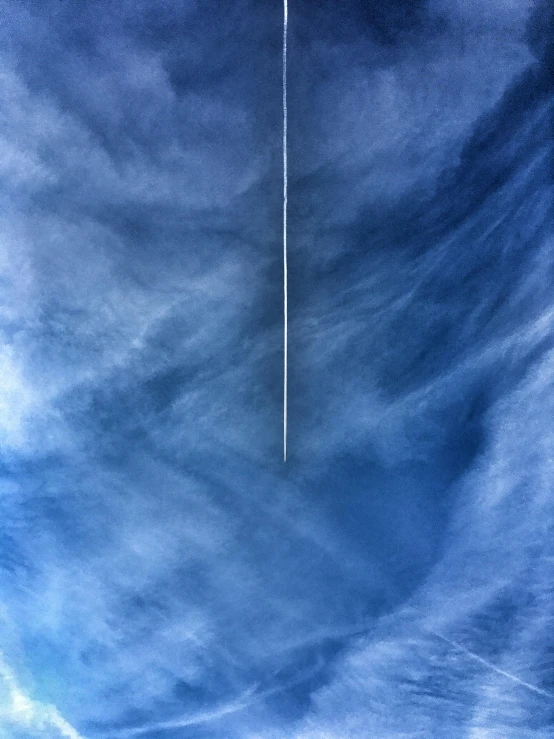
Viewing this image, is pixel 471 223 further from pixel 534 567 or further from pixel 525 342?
pixel 534 567

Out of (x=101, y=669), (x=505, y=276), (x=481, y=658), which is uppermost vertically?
(x=505, y=276)

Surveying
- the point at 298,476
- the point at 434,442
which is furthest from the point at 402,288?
the point at 298,476

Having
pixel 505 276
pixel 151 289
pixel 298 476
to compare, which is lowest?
pixel 298 476

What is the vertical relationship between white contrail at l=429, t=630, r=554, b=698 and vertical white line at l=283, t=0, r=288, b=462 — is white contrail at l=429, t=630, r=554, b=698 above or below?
below

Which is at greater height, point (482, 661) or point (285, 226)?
point (285, 226)

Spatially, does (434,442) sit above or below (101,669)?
above

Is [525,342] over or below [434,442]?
over

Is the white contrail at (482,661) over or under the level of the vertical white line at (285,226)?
under

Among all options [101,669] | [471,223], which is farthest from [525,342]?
[101,669]

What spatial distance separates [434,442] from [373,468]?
0.17m

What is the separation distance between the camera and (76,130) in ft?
5.58

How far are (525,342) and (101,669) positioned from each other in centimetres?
137

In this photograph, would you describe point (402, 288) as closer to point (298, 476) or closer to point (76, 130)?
point (298, 476)

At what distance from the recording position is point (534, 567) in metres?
1.73
